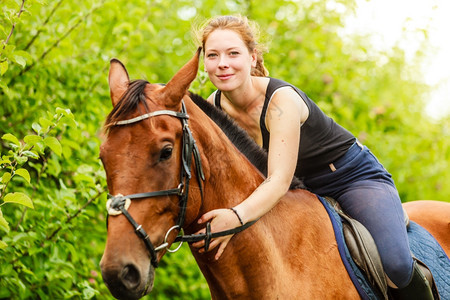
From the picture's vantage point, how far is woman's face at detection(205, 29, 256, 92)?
2.72m

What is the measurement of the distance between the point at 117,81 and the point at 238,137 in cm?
73

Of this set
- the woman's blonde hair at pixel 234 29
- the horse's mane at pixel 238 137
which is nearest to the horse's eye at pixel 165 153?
the horse's mane at pixel 238 137

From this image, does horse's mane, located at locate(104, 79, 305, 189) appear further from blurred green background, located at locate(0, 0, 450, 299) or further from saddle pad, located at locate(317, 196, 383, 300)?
blurred green background, located at locate(0, 0, 450, 299)

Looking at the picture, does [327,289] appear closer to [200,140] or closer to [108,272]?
[200,140]

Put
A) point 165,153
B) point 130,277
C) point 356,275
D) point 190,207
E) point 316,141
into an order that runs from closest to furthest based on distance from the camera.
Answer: point 130,277
point 165,153
point 190,207
point 356,275
point 316,141

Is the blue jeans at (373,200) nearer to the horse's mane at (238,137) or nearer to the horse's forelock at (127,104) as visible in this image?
the horse's mane at (238,137)

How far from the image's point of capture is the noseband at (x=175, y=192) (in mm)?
2018

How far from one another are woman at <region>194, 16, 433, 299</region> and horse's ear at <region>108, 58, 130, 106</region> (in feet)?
1.62

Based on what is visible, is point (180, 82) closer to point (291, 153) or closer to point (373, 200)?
point (291, 153)

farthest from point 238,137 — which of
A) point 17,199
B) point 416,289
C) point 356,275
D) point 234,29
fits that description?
point 416,289

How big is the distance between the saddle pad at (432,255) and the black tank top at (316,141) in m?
0.72

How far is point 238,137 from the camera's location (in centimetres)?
277

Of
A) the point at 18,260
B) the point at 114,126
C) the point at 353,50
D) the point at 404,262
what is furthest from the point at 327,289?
the point at 353,50

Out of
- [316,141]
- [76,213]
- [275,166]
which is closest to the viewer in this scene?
[275,166]
